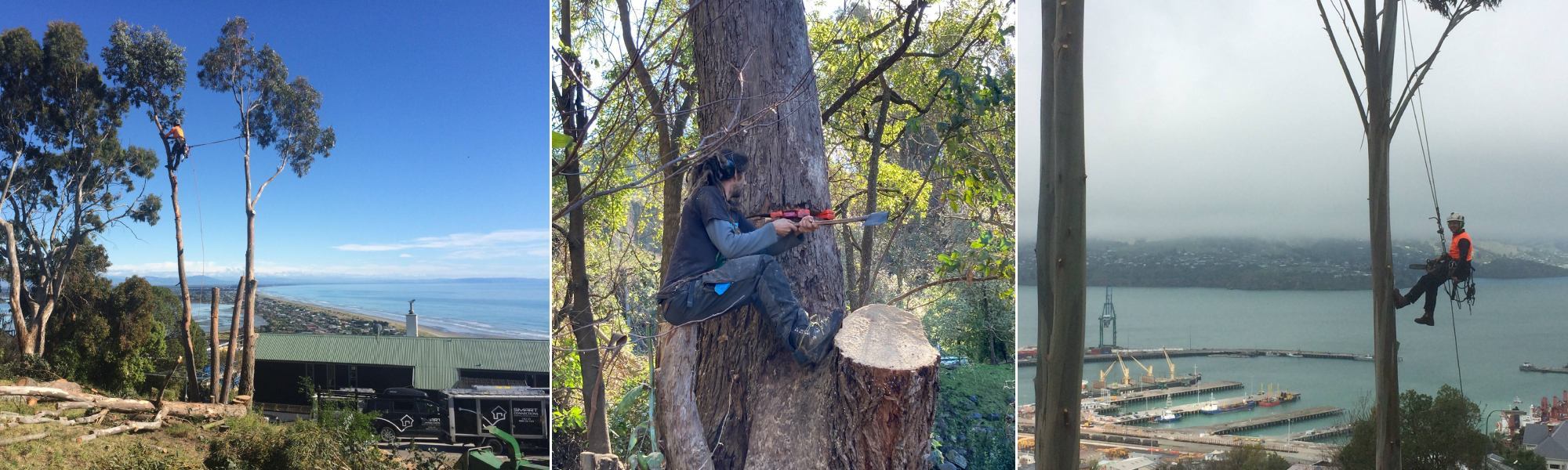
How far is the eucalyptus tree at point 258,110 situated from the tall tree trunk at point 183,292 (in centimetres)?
22

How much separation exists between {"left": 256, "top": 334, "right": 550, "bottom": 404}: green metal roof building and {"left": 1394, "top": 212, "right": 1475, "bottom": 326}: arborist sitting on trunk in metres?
3.70

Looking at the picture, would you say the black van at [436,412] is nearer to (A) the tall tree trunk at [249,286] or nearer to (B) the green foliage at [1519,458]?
(A) the tall tree trunk at [249,286]

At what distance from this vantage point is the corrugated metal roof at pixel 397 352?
4.11 m

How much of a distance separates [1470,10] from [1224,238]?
3.82 ft

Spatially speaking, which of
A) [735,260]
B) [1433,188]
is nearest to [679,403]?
[735,260]

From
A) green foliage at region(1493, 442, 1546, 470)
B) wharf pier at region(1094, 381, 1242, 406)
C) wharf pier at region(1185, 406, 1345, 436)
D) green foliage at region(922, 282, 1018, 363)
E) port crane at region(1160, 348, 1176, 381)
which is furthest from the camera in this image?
port crane at region(1160, 348, 1176, 381)

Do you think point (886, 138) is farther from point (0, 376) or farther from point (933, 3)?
point (0, 376)

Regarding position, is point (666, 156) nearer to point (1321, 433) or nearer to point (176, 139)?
point (176, 139)

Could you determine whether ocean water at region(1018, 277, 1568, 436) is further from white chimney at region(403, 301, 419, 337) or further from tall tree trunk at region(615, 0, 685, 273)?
white chimney at region(403, 301, 419, 337)

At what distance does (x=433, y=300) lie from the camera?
411 centimetres

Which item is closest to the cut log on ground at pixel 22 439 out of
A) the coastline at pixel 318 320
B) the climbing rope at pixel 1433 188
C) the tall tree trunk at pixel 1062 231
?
the coastline at pixel 318 320

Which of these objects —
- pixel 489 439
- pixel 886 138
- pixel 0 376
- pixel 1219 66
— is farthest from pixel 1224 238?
pixel 0 376

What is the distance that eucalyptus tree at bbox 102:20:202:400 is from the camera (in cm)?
396

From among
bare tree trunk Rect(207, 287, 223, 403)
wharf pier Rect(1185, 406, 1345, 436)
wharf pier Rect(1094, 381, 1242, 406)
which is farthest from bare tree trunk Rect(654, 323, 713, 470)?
bare tree trunk Rect(207, 287, 223, 403)
